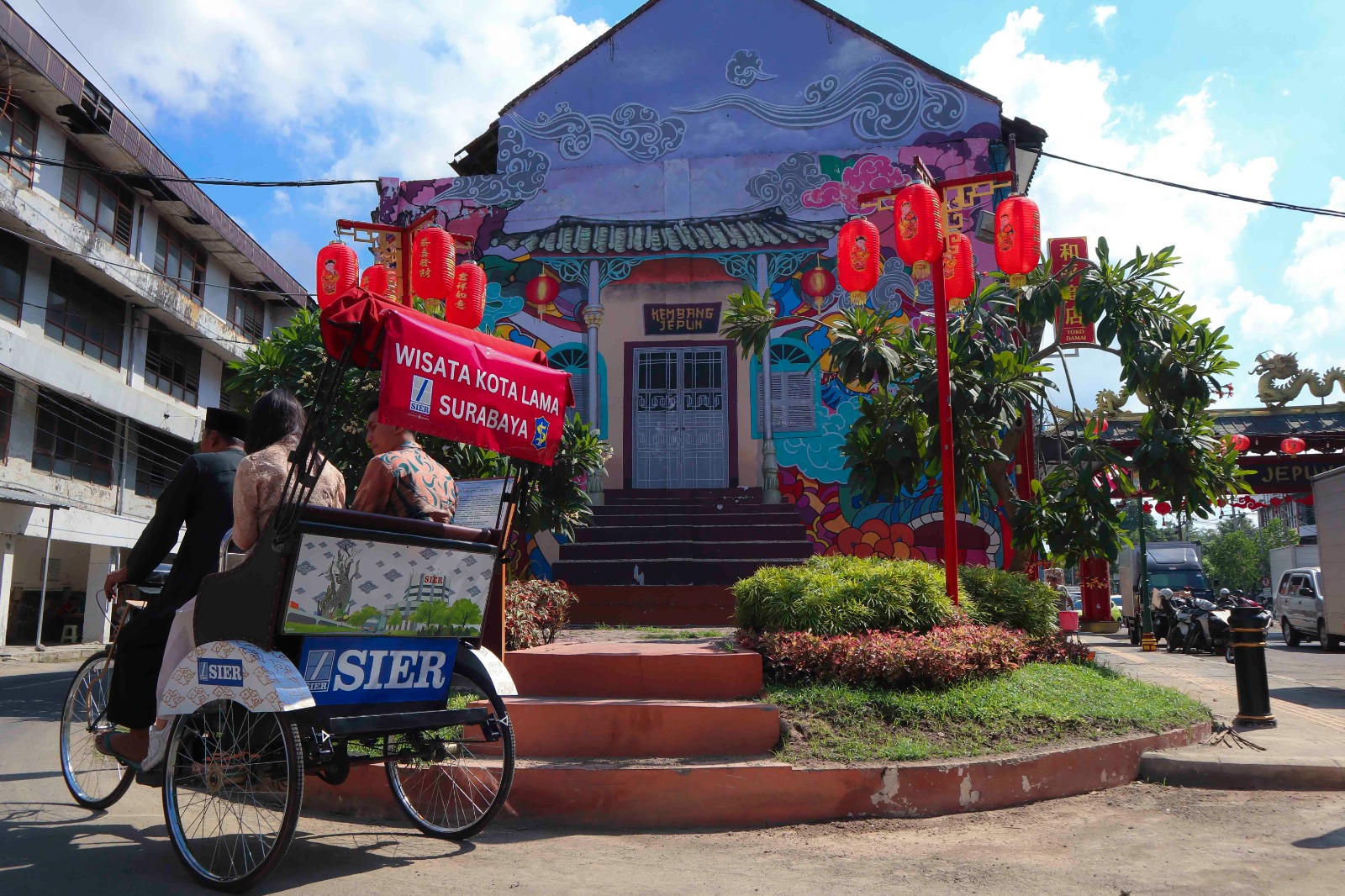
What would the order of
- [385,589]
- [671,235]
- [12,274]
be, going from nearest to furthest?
1. [385,589]
2. [671,235]
3. [12,274]

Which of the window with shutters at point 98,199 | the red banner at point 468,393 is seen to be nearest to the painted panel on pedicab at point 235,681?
the red banner at point 468,393

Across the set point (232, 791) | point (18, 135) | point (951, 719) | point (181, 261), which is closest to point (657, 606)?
point (951, 719)

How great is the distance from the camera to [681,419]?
14.4 m

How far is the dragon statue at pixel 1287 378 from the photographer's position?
72.2 feet

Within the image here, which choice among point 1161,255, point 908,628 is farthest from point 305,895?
point 1161,255

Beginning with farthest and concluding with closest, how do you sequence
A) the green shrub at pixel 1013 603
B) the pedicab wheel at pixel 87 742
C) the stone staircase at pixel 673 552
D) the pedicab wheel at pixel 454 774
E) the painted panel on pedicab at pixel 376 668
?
1. the stone staircase at pixel 673 552
2. the green shrub at pixel 1013 603
3. the pedicab wheel at pixel 87 742
4. the pedicab wheel at pixel 454 774
5. the painted panel on pedicab at pixel 376 668

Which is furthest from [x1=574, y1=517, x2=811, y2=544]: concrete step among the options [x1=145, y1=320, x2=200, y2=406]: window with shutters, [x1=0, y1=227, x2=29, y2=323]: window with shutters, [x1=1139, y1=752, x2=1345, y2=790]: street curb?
[x1=145, y1=320, x2=200, y2=406]: window with shutters

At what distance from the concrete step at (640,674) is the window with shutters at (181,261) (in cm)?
2151

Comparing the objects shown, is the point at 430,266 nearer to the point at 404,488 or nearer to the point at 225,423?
the point at 225,423

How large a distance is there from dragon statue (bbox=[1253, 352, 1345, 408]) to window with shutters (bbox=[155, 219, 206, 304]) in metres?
28.1

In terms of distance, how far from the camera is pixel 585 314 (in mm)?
14383

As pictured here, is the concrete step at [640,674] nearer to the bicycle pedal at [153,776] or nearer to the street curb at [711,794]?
the street curb at [711,794]

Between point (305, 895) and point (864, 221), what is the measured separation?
7570 millimetres

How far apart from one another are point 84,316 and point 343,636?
2112cm
